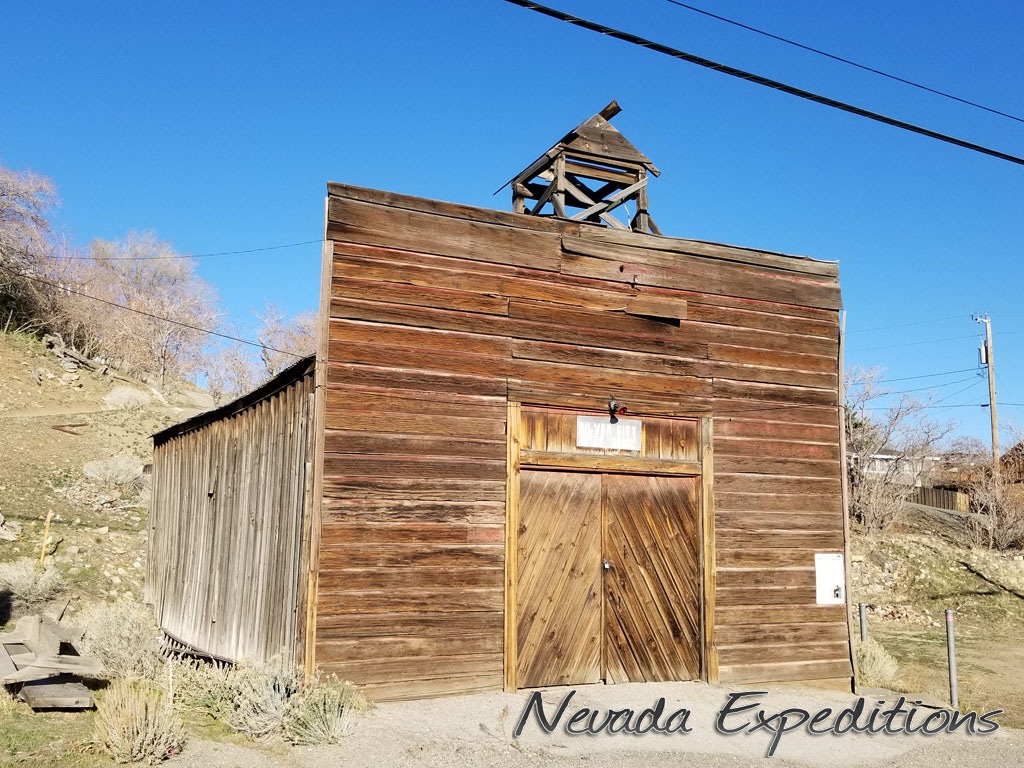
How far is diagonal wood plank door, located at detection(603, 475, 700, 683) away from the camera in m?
9.90

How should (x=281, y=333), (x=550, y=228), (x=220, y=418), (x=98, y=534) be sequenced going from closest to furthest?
(x=550, y=228)
(x=220, y=418)
(x=98, y=534)
(x=281, y=333)

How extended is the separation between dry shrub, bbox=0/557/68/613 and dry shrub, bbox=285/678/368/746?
913 centimetres

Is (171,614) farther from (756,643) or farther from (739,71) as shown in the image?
(739,71)

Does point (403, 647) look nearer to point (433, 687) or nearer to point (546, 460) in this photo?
point (433, 687)

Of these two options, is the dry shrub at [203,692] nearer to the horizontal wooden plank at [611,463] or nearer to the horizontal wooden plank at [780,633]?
the horizontal wooden plank at [611,463]

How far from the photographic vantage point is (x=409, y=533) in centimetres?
892

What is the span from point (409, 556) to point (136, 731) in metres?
2.94

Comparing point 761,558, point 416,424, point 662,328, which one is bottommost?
point 761,558

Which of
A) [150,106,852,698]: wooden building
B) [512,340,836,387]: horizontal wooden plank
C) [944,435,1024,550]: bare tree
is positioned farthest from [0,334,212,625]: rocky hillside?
[944,435,1024,550]: bare tree

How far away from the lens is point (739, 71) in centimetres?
770

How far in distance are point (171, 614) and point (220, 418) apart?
365cm

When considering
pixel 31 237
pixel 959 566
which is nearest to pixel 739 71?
pixel 959 566

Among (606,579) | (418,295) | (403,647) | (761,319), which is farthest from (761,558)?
(418,295)

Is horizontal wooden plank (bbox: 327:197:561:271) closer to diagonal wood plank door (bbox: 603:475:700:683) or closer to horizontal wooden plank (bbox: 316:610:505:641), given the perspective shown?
diagonal wood plank door (bbox: 603:475:700:683)
